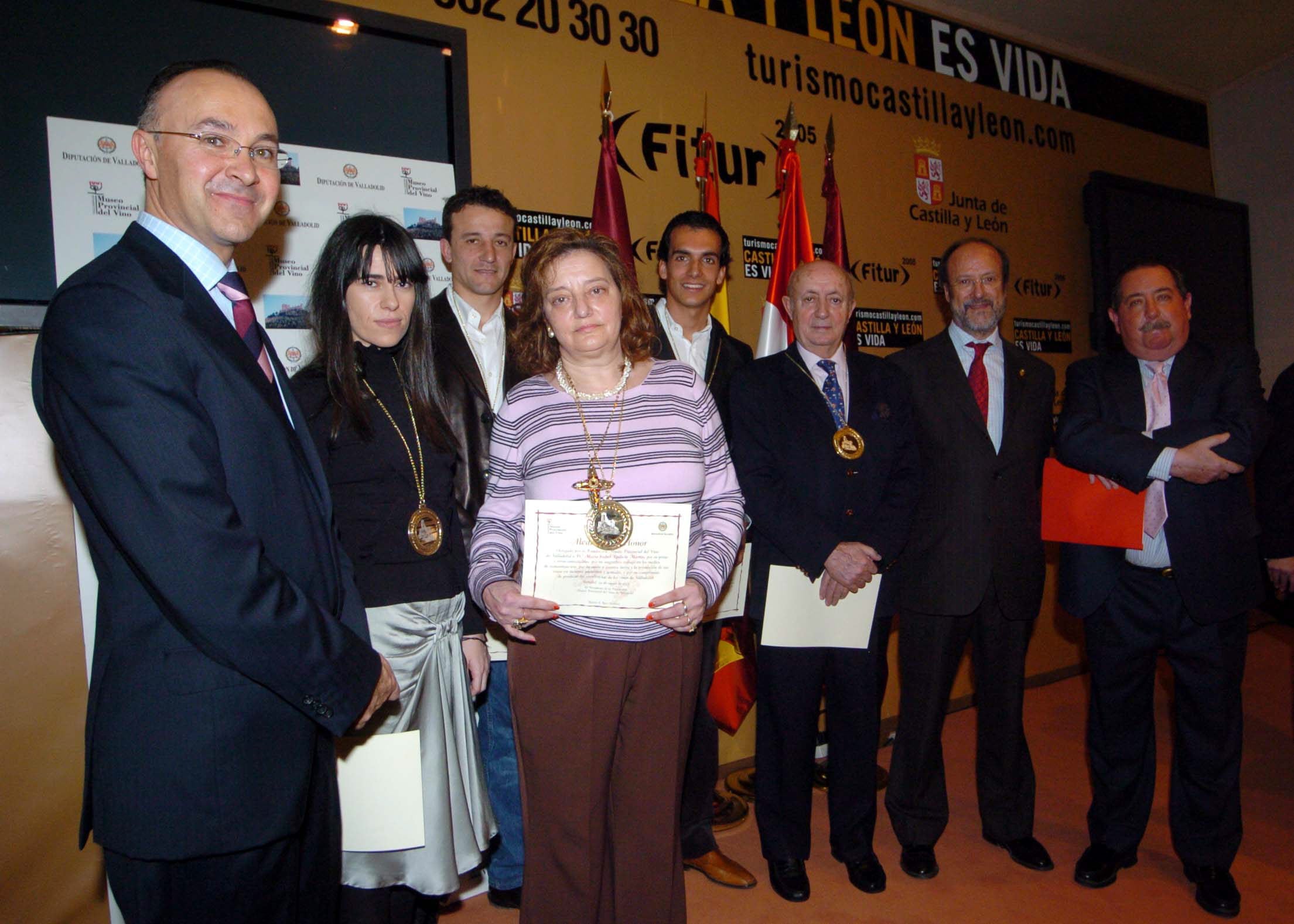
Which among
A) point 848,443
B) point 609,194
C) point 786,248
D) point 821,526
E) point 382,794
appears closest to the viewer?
point 382,794

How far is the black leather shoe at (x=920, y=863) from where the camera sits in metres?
2.68

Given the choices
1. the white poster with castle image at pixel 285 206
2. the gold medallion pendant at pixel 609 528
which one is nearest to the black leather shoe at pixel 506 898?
the gold medallion pendant at pixel 609 528

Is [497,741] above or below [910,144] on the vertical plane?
below

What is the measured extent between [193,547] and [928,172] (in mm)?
4561

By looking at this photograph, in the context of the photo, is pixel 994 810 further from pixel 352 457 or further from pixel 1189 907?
pixel 352 457

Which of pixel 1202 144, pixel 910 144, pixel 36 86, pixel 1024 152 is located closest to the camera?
pixel 36 86

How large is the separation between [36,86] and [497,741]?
2.46 meters

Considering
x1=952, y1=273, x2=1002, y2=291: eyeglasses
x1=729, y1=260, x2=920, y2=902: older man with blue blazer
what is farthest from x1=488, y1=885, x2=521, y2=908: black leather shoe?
x1=952, y1=273, x2=1002, y2=291: eyeglasses

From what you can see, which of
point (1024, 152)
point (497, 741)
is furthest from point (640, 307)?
point (1024, 152)

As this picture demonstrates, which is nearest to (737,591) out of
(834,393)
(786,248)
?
(834,393)

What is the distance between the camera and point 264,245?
279 centimetres

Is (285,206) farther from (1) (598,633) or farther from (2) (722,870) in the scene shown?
(2) (722,870)

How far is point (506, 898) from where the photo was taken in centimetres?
263

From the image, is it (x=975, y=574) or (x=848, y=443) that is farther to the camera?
(x=975, y=574)
